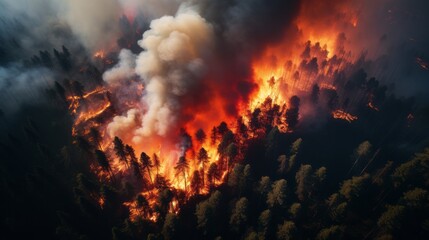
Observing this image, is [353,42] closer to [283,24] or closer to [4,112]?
[283,24]

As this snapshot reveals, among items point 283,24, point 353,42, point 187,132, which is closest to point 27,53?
point 187,132

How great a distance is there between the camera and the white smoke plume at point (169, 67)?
283 feet

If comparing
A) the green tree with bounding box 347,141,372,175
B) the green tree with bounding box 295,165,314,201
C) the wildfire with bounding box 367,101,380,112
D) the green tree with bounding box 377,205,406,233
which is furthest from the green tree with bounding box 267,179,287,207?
the wildfire with bounding box 367,101,380,112

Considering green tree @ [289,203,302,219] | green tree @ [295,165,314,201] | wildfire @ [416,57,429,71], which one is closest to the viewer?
green tree @ [289,203,302,219]

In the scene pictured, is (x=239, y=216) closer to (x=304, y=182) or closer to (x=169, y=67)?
(x=304, y=182)

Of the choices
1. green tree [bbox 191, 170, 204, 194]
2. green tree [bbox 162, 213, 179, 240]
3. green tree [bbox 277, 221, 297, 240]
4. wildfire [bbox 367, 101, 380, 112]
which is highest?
wildfire [bbox 367, 101, 380, 112]

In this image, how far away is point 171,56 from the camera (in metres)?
89.3

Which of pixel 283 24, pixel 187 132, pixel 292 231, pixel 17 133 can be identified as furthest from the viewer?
pixel 283 24

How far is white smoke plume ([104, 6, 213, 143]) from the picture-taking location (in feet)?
283

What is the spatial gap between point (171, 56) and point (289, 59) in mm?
71747

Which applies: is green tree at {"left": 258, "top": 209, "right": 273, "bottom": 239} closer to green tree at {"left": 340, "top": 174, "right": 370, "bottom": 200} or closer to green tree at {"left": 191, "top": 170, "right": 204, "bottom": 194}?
green tree at {"left": 191, "top": 170, "right": 204, "bottom": 194}

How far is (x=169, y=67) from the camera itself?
9131cm

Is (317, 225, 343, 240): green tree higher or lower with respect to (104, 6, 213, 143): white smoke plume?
lower

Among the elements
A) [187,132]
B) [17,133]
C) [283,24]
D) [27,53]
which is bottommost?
[187,132]
